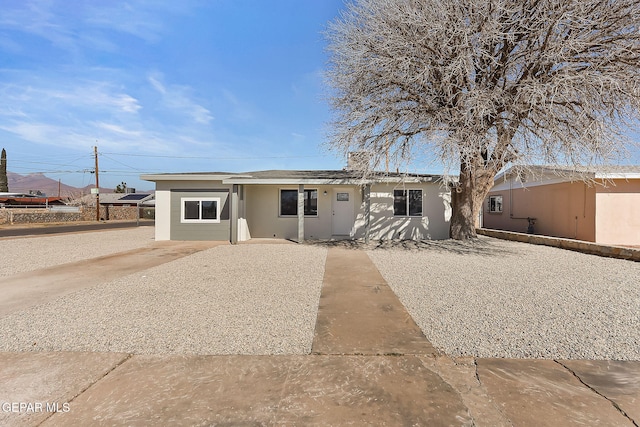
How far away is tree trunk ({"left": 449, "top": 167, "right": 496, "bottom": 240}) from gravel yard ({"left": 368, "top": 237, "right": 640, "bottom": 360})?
9.41 feet

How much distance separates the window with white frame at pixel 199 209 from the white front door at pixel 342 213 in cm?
502

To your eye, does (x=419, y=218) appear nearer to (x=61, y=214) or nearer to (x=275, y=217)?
(x=275, y=217)

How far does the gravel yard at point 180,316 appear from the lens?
3.31 meters

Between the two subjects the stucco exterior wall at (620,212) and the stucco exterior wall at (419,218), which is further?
the stucco exterior wall at (419,218)

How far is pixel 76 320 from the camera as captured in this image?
3975 millimetres

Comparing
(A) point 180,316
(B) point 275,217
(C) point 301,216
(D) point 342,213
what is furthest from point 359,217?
(A) point 180,316

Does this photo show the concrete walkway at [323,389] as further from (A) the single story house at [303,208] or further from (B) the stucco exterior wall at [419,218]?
(B) the stucco exterior wall at [419,218]

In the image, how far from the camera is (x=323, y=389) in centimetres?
249

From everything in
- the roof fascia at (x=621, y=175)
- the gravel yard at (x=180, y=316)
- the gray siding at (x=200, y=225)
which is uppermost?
the roof fascia at (x=621, y=175)

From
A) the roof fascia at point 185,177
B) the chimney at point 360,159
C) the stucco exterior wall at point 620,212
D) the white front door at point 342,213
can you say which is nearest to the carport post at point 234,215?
the roof fascia at point 185,177

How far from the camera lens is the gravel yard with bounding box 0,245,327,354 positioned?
3.31 meters

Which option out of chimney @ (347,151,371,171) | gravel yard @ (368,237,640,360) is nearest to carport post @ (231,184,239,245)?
chimney @ (347,151,371,171)

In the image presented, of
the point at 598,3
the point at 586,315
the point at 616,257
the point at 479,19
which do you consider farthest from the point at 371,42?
the point at 616,257

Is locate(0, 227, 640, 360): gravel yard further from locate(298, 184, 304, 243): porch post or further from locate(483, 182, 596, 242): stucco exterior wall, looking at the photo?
locate(483, 182, 596, 242): stucco exterior wall
